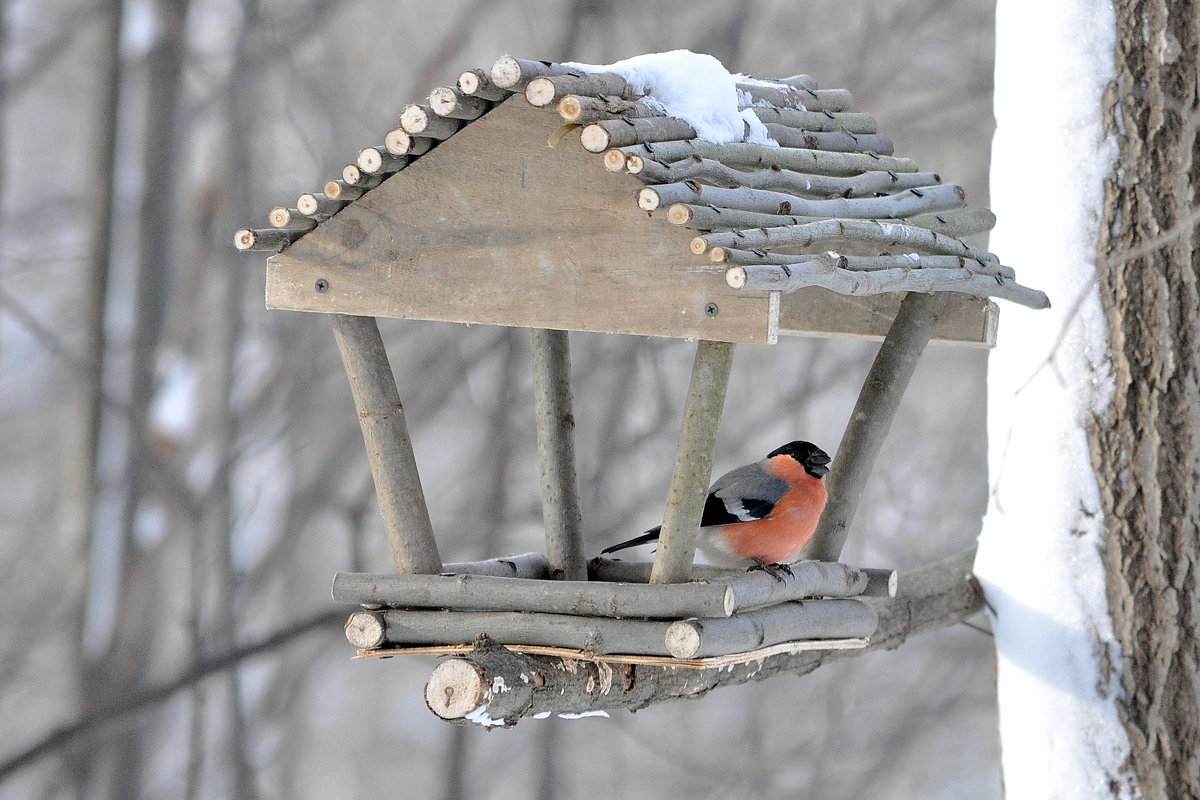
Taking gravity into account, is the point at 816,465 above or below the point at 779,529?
above

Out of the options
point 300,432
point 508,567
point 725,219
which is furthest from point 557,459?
point 300,432

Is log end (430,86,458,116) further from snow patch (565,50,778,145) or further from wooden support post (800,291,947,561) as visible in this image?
wooden support post (800,291,947,561)

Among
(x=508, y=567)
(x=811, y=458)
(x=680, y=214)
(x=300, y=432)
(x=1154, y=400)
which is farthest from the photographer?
(x=300, y=432)

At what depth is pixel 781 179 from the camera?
2701mm

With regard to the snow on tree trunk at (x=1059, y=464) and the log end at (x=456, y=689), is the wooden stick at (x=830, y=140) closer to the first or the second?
the snow on tree trunk at (x=1059, y=464)

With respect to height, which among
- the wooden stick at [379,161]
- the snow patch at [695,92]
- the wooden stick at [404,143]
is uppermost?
the snow patch at [695,92]

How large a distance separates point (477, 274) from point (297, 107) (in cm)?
437

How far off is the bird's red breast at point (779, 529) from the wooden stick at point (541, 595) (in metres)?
0.21

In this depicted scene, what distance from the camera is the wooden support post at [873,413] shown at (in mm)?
3158

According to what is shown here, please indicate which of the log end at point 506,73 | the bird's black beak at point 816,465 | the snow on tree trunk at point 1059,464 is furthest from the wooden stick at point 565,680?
the log end at point 506,73

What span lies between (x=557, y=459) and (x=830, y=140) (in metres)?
1.07

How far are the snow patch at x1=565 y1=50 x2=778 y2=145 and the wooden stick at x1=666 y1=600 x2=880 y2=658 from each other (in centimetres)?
101

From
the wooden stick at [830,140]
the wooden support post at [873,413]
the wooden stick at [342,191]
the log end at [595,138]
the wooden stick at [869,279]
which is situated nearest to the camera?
the wooden stick at [869,279]

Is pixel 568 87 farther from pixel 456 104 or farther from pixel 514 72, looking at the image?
pixel 456 104
